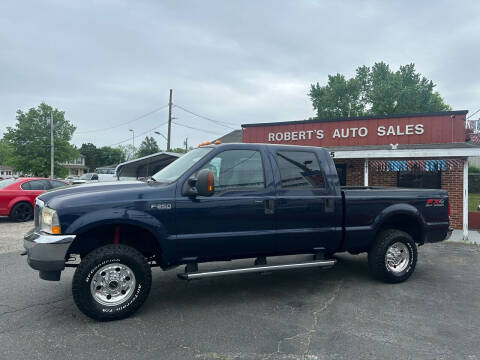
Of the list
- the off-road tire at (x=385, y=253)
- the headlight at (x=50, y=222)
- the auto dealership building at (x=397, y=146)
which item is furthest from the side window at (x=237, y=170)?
the auto dealership building at (x=397, y=146)

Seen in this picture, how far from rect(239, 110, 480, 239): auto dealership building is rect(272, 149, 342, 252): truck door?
6364mm

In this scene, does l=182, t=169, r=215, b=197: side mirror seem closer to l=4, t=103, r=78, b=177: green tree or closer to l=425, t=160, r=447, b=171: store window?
l=425, t=160, r=447, b=171: store window

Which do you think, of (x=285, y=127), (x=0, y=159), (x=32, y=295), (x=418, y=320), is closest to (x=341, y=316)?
(x=418, y=320)

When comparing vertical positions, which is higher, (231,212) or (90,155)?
(90,155)

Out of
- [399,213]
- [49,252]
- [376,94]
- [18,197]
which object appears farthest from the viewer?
[376,94]

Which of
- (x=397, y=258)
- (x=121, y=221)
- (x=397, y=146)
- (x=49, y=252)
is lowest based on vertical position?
(x=397, y=258)

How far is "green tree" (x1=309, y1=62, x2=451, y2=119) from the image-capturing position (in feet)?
131

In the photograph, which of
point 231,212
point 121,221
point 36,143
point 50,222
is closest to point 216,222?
point 231,212

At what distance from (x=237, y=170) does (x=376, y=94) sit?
4146cm

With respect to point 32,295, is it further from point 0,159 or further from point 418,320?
point 0,159

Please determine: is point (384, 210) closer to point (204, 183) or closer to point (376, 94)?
point (204, 183)

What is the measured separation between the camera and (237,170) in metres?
4.39

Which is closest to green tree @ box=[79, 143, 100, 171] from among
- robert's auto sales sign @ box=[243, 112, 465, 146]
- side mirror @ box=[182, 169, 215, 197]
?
robert's auto sales sign @ box=[243, 112, 465, 146]

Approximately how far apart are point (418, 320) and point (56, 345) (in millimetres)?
3728
